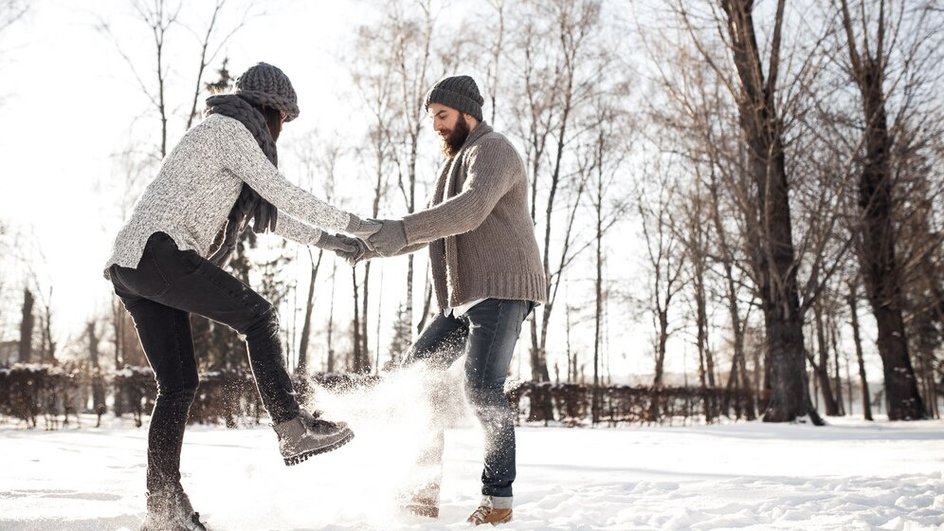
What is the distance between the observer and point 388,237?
298 cm

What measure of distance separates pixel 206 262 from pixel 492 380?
1289mm

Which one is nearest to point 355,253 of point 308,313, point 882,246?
point 882,246

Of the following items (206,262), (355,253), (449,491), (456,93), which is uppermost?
(456,93)

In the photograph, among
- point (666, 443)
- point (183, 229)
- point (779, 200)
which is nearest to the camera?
point (183, 229)

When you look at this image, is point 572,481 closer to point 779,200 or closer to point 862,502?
point 862,502

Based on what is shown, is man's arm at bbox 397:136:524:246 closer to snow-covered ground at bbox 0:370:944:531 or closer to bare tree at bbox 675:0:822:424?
snow-covered ground at bbox 0:370:944:531

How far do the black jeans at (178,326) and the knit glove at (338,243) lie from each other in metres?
0.52

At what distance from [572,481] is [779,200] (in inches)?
416

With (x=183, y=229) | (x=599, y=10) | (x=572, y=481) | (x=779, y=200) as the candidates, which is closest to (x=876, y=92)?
(x=779, y=200)

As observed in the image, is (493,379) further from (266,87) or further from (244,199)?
(266,87)

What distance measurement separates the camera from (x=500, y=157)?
3182mm

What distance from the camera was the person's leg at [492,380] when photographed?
10.2ft

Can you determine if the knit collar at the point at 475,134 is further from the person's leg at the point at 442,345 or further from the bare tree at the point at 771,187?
the bare tree at the point at 771,187

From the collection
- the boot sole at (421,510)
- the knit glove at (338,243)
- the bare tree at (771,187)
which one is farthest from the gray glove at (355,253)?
the bare tree at (771,187)
